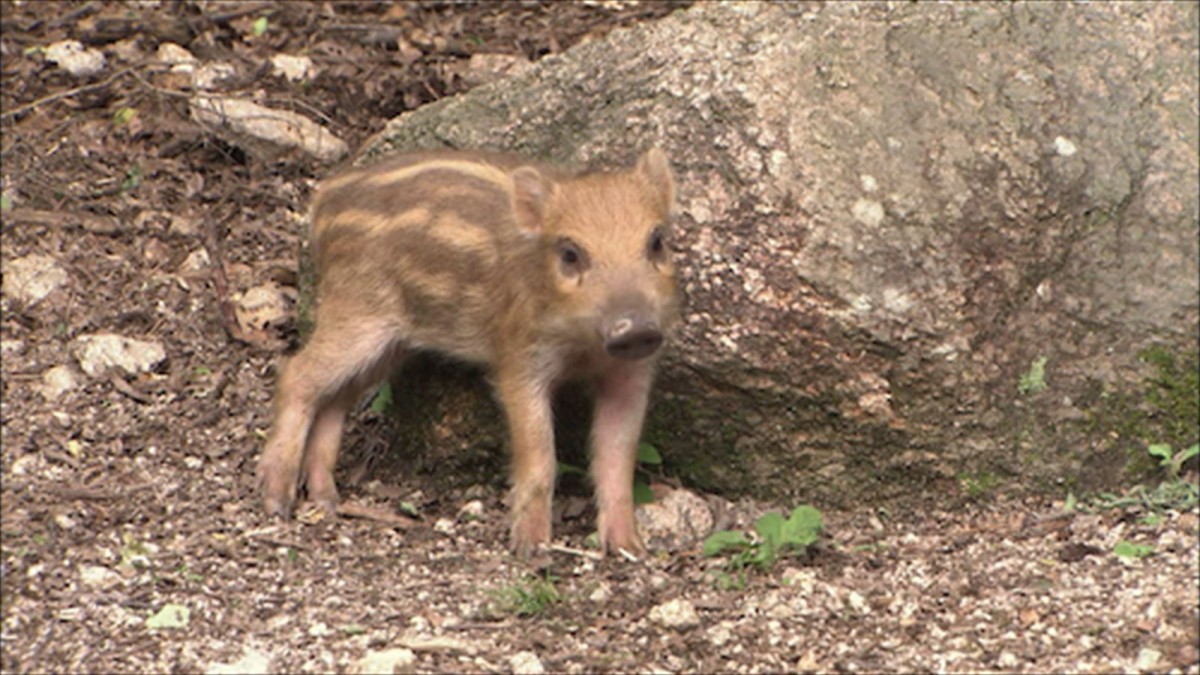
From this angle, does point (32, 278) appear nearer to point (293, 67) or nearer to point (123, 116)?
point (123, 116)

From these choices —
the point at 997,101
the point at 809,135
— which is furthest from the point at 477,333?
the point at 997,101

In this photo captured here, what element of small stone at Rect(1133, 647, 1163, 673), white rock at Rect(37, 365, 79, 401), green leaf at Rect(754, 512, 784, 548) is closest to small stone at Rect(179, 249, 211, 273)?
white rock at Rect(37, 365, 79, 401)

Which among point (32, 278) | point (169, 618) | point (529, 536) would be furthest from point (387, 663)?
point (32, 278)

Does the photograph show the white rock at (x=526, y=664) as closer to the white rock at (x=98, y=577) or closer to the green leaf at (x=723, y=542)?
the green leaf at (x=723, y=542)

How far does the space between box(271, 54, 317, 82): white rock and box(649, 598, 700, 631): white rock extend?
155 inches

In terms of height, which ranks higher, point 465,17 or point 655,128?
point 465,17

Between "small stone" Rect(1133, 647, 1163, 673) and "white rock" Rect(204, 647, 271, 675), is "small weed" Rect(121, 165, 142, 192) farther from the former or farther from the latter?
"small stone" Rect(1133, 647, 1163, 673)

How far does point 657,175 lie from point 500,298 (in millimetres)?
731

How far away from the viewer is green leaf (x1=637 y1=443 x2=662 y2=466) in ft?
22.2

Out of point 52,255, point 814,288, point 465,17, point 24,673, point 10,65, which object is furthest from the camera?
point 465,17

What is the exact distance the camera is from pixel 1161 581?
5832 mm

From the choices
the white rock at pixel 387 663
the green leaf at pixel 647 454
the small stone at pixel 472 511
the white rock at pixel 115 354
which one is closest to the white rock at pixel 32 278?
the white rock at pixel 115 354

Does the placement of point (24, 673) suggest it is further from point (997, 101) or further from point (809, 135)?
point (997, 101)

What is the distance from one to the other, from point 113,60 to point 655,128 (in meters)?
3.26
